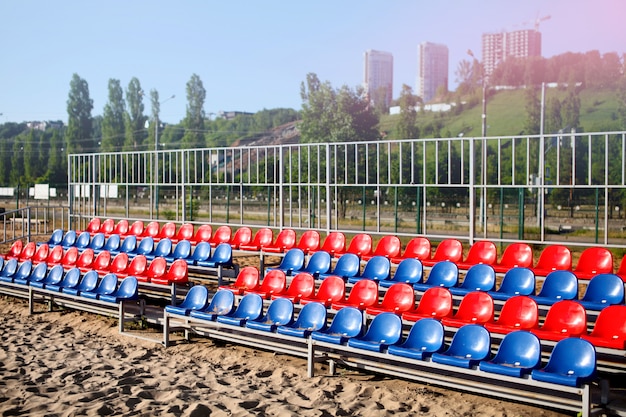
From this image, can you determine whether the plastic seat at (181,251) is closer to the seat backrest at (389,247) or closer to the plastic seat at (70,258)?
the plastic seat at (70,258)

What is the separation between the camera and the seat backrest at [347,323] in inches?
337

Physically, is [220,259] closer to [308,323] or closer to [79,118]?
[308,323]

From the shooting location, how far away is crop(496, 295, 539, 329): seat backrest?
820 centimetres

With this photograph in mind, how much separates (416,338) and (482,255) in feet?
13.4

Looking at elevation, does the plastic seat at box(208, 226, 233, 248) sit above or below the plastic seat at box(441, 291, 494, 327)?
above

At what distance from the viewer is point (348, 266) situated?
461 inches

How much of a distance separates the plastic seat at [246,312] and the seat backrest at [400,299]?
1810 millimetres

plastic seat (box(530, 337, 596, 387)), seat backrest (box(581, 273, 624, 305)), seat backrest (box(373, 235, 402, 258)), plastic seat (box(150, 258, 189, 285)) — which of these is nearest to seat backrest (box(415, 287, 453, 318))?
seat backrest (box(581, 273, 624, 305))

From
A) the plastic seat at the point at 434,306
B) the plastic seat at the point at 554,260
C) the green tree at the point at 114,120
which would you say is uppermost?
the green tree at the point at 114,120

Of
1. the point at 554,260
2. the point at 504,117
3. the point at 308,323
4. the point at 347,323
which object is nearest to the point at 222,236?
the point at 308,323

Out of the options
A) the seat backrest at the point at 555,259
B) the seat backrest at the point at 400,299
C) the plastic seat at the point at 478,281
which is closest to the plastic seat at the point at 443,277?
the plastic seat at the point at 478,281

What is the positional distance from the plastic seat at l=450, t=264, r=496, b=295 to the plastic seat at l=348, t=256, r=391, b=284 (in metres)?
1.30

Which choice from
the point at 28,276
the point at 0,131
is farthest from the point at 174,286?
the point at 0,131

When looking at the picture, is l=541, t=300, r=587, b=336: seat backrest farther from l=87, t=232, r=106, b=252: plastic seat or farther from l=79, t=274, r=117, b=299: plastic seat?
l=87, t=232, r=106, b=252: plastic seat
